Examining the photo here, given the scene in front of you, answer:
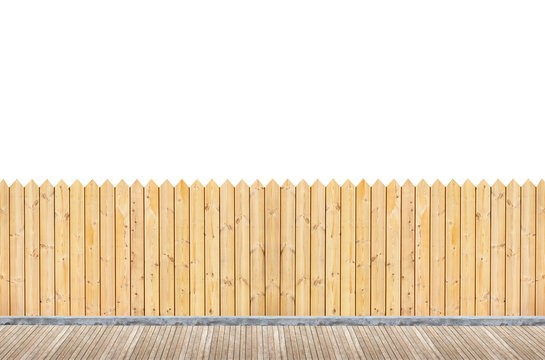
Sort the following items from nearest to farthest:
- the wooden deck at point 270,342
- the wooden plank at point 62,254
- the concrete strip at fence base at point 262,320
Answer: the wooden deck at point 270,342, the concrete strip at fence base at point 262,320, the wooden plank at point 62,254

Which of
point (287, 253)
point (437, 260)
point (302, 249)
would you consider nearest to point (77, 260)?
point (287, 253)

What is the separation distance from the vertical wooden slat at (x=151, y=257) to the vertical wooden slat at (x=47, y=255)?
96cm

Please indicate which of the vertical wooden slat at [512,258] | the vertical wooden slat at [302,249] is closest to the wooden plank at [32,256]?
the vertical wooden slat at [302,249]

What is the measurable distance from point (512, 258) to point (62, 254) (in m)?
4.62

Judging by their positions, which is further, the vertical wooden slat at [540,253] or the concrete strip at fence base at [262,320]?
the vertical wooden slat at [540,253]

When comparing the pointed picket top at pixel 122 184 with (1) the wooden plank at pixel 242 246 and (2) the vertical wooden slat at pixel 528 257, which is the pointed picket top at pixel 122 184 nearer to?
(1) the wooden plank at pixel 242 246

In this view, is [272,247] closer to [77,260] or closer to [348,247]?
[348,247]

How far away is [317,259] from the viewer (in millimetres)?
6758

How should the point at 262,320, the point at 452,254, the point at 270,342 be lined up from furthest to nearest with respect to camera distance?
the point at 452,254 → the point at 262,320 → the point at 270,342

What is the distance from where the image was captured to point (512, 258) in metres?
6.84

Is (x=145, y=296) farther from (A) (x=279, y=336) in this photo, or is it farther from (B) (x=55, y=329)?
(A) (x=279, y=336)

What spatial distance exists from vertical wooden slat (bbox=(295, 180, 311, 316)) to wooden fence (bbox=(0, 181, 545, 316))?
10mm

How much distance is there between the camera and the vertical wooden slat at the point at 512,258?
6.84 metres

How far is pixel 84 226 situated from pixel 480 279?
4091 millimetres
